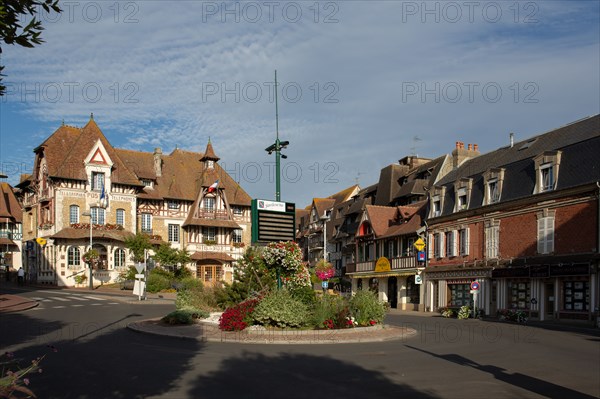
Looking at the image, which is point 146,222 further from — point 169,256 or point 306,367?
point 306,367

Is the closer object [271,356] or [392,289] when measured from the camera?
[271,356]

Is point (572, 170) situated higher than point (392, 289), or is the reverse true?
point (572, 170)

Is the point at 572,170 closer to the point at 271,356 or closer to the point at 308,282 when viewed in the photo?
the point at 308,282

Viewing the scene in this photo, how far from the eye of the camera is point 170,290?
41781 mm

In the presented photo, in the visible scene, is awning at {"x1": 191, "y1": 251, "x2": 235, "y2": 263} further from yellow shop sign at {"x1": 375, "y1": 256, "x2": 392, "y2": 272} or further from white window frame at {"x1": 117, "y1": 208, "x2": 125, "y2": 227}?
yellow shop sign at {"x1": 375, "y1": 256, "x2": 392, "y2": 272}

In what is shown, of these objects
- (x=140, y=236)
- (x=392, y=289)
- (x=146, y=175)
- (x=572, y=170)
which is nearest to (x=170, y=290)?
(x=140, y=236)

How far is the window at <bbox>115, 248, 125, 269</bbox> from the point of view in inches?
1794

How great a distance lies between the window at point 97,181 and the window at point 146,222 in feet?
16.4

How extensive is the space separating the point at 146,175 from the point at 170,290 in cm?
1340

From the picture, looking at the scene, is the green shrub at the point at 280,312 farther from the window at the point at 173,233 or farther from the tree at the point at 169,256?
the window at the point at 173,233

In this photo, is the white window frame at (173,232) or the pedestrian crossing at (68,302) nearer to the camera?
the pedestrian crossing at (68,302)

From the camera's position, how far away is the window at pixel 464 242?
32125mm

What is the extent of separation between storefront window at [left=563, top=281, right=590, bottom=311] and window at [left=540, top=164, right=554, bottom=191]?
4628 millimetres

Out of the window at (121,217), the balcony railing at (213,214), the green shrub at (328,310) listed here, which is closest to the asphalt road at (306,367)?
the green shrub at (328,310)
